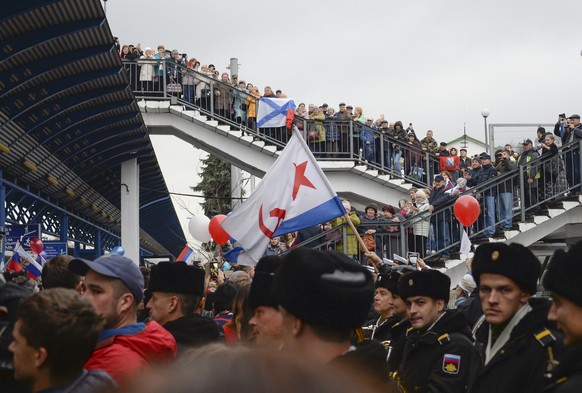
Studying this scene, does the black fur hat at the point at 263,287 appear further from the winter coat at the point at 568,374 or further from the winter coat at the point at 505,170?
the winter coat at the point at 505,170

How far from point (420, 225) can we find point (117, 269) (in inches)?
569

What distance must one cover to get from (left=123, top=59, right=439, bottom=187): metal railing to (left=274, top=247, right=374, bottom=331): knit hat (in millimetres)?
21576

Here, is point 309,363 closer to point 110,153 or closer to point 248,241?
point 248,241

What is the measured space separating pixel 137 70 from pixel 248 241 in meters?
16.4

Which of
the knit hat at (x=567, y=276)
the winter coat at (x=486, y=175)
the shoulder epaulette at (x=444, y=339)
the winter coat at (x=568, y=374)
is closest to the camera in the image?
the winter coat at (x=568, y=374)

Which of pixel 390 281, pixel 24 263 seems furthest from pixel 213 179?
pixel 390 281

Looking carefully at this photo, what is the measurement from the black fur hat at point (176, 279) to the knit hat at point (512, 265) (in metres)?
1.66

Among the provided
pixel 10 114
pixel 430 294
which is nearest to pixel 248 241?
pixel 430 294

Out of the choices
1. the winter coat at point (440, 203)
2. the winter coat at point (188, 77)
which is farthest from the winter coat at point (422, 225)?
the winter coat at point (188, 77)

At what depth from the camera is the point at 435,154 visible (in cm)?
2491

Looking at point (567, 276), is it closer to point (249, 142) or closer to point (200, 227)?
point (200, 227)

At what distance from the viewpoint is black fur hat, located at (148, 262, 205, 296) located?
5.70 metres

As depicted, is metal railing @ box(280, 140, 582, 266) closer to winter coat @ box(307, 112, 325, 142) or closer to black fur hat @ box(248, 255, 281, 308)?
winter coat @ box(307, 112, 325, 142)

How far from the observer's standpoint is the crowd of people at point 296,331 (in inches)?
68.2
